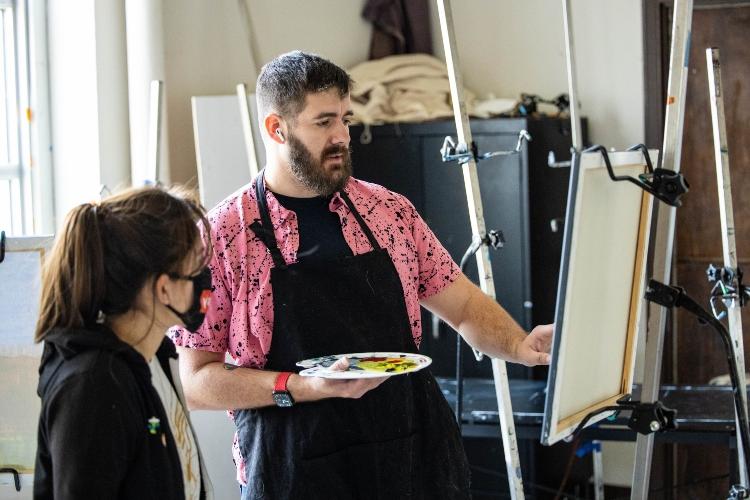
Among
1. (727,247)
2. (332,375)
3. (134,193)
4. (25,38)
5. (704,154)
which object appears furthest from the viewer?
(704,154)

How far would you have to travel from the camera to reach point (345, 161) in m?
2.05

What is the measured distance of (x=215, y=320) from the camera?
1.97 metres

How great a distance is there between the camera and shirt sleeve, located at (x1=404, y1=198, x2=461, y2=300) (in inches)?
Result: 84.5

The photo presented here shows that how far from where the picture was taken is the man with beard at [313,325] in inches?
76.5

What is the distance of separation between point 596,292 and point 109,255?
0.81 meters

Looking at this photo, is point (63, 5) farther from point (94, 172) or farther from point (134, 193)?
point (134, 193)

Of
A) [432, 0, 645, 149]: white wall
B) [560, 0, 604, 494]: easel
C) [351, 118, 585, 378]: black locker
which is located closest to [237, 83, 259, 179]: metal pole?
[351, 118, 585, 378]: black locker

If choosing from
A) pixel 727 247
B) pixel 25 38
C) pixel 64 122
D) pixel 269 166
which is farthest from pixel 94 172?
pixel 727 247

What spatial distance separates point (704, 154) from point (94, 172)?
2.14 m

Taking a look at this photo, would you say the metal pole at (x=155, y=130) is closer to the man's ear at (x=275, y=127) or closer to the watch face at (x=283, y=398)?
the man's ear at (x=275, y=127)

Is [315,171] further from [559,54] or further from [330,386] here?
[559,54]

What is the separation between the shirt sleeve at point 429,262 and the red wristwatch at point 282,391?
1.27 feet

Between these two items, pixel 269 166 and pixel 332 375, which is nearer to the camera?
pixel 332 375

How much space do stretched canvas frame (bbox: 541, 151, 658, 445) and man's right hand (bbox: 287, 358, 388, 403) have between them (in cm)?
30
